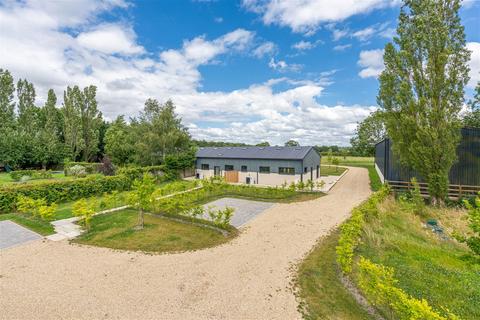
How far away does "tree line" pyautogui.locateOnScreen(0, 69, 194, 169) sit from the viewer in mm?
28484

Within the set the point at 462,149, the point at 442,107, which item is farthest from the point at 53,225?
the point at 462,149

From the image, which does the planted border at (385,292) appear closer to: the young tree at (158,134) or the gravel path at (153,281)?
the gravel path at (153,281)

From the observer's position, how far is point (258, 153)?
83.0ft

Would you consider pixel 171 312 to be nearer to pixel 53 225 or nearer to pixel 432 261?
pixel 432 261

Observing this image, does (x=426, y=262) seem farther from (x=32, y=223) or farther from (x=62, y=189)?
(x=62, y=189)

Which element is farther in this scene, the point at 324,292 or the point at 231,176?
the point at 231,176

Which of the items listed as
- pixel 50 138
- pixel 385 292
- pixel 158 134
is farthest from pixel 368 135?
pixel 50 138

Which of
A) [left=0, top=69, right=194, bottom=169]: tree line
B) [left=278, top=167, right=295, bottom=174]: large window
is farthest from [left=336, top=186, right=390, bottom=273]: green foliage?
[left=0, top=69, right=194, bottom=169]: tree line

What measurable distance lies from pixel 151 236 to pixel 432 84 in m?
18.5

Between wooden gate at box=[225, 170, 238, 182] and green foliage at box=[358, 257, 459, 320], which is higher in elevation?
wooden gate at box=[225, 170, 238, 182]

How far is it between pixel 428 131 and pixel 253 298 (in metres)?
15.4

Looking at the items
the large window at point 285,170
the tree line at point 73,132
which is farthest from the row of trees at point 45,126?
the large window at point 285,170

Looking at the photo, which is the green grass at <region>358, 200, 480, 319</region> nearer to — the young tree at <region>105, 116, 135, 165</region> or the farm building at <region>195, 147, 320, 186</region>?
the farm building at <region>195, 147, 320, 186</region>

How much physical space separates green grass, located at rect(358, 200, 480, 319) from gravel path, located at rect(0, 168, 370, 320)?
244 centimetres
